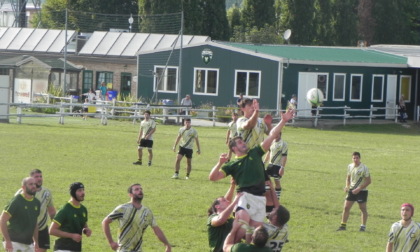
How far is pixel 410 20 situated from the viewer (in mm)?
87688

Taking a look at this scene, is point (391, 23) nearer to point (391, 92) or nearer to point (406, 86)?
point (406, 86)

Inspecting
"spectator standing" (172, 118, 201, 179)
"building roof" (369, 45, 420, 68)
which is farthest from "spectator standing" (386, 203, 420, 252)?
"building roof" (369, 45, 420, 68)

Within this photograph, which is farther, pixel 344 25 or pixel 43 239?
pixel 344 25

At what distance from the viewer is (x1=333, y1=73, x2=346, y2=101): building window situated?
177 ft

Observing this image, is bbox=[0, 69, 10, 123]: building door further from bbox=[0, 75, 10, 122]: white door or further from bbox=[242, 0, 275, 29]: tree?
bbox=[242, 0, 275, 29]: tree

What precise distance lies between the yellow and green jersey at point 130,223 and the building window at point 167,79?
42828 millimetres

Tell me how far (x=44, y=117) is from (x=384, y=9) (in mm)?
44289

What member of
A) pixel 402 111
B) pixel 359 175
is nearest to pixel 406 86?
pixel 402 111

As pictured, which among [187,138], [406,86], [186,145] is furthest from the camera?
[406,86]

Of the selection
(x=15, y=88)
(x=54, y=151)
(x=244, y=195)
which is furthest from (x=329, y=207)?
(x=15, y=88)

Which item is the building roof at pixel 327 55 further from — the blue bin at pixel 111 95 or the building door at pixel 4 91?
the building door at pixel 4 91

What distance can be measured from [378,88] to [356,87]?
1670 millimetres

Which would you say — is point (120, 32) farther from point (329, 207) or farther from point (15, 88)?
point (329, 207)

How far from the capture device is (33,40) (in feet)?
225
